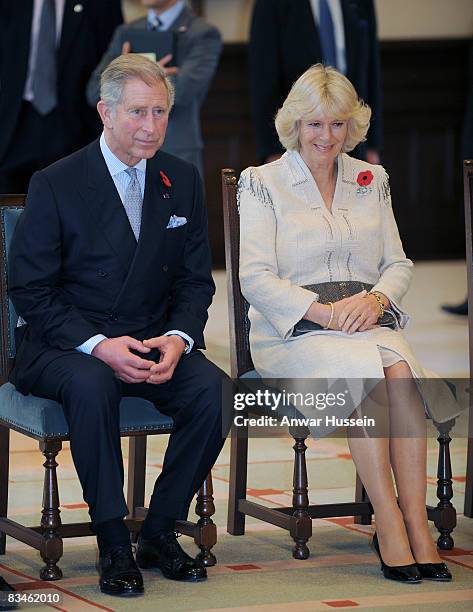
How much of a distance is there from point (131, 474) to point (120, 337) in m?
0.58

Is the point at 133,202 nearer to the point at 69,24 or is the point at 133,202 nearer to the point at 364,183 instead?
the point at 364,183

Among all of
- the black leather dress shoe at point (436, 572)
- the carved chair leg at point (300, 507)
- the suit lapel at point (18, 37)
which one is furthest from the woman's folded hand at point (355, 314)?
the suit lapel at point (18, 37)

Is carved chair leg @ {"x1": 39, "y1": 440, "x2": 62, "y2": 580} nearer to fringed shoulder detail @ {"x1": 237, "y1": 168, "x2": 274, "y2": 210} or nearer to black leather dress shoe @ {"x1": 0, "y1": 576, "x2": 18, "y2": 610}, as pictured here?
black leather dress shoe @ {"x1": 0, "y1": 576, "x2": 18, "y2": 610}

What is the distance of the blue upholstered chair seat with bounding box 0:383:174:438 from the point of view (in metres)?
3.22

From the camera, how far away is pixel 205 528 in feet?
11.1

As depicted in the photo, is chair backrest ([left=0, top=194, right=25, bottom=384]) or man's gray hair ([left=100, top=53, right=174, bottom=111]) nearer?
man's gray hair ([left=100, top=53, right=174, bottom=111])

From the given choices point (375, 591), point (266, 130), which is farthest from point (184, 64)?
point (375, 591)

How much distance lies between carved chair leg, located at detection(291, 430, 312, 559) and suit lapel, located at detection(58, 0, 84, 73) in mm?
3059

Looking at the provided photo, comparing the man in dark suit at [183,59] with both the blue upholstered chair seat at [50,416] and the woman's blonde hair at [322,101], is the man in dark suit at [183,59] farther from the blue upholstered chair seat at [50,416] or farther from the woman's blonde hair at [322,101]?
the blue upholstered chair seat at [50,416]

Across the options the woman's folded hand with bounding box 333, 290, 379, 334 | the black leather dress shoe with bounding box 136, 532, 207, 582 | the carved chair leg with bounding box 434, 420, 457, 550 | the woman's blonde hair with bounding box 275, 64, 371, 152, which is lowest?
the black leather dress shoe with bounding box 136, 532, 207, 582

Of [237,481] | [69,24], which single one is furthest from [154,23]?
[237,481]

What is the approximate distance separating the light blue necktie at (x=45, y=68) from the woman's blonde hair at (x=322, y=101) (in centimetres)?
247

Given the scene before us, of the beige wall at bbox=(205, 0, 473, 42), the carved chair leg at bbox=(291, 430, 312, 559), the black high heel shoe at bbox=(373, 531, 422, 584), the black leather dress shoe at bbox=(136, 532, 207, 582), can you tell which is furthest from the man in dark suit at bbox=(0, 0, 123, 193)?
the beige wall at bbox=(205, 0, 473, 42)

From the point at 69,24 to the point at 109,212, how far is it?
2763 millimetres
